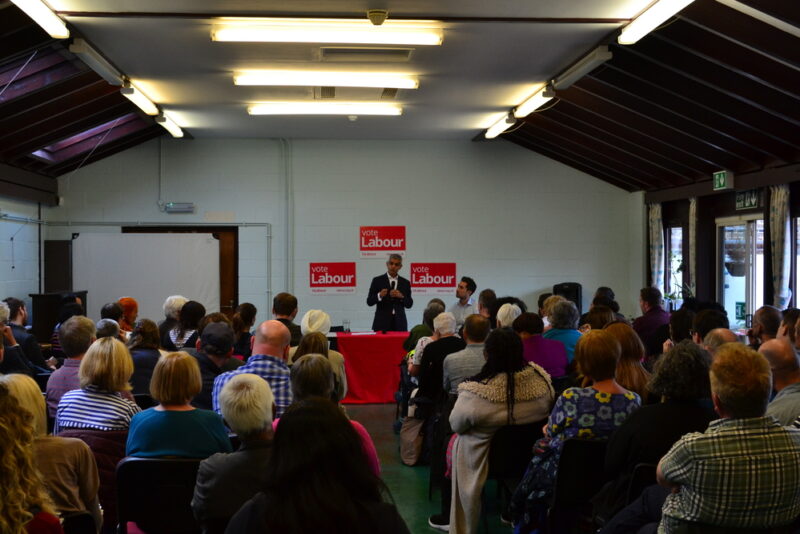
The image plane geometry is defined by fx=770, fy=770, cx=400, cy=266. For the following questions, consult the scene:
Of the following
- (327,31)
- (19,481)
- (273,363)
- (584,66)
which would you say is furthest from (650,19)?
(19,481)

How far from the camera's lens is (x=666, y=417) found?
9.77 feet

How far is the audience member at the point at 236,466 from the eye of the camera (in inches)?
97.7

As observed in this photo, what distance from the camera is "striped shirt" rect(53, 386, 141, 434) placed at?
11.3 ft

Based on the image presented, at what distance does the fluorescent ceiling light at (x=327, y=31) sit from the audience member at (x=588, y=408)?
11.0ft

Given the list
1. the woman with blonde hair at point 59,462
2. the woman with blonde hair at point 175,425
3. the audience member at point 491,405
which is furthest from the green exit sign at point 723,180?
A: the woman with blonde hair at point 59,462

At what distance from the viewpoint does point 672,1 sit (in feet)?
16.3

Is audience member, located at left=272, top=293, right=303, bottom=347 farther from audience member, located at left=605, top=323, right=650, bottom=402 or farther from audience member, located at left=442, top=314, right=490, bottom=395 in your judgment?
audience member, located at left=605, top=323, right=650, bottom=402

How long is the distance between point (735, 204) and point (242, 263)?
6.65 metres

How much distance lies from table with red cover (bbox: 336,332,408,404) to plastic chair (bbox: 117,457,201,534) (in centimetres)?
536

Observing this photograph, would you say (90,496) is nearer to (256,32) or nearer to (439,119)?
(256,32)

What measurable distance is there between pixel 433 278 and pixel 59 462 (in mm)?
8924

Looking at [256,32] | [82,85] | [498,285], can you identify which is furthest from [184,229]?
[256,32]

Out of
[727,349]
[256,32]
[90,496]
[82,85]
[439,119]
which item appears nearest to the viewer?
[727,349]

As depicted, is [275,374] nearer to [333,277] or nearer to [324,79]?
[324,79]
